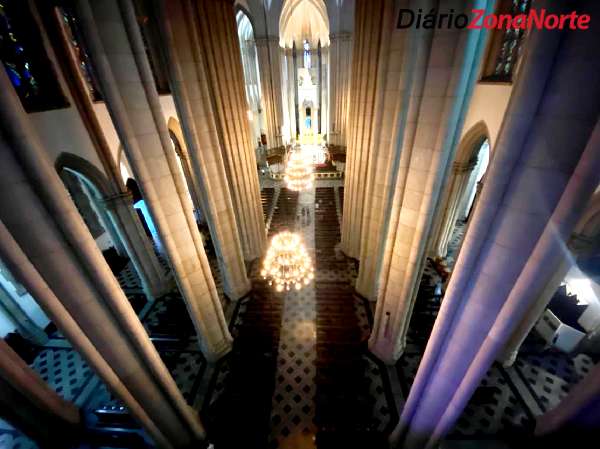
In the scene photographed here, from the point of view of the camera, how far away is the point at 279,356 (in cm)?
746

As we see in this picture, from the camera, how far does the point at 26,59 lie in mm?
6457

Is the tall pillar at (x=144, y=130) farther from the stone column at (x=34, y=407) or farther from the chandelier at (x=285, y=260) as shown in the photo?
the stone column at (x=34, y=407)

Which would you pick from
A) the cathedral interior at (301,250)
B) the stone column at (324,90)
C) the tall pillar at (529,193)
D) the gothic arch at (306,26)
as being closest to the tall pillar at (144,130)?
the cathedral interior at (301,250)

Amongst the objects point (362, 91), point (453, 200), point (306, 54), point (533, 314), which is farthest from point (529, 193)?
point (306, 54)

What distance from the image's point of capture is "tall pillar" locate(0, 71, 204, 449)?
8.42 ft

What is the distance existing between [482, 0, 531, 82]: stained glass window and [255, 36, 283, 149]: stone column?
17823mm

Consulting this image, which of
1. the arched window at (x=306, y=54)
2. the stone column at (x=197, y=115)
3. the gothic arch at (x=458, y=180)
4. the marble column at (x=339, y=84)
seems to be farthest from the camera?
the arched window at (x=306, y=54)

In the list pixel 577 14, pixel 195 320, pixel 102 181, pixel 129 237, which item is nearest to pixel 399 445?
pixel 195 320

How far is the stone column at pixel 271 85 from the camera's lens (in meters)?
20.6

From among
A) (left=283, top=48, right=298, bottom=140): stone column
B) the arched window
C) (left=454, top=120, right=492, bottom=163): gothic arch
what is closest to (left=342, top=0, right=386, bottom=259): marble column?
(left=454, top=120, right=492, bottom=163): gothic arch

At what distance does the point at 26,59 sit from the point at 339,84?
20.3 m

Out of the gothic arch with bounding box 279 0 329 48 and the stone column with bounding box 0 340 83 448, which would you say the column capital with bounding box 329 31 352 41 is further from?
the stone column with bounding box 0 340 83 448

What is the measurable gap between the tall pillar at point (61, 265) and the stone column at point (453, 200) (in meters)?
9.88

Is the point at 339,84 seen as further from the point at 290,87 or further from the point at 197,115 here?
the point at 197,115
